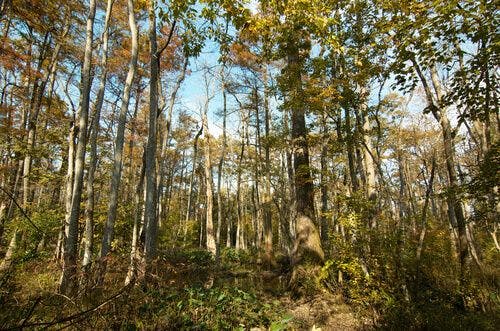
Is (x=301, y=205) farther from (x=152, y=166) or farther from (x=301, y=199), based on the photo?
(x=152, y=166)

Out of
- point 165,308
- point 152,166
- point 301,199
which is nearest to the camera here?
point 165,308

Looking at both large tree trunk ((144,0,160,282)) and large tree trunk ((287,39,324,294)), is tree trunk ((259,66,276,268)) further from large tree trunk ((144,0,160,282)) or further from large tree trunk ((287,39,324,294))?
large tree trunk ((144,0,160,282))

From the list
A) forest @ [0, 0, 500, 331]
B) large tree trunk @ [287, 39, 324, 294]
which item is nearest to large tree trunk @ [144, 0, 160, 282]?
forest @ [0, 0, 500, 331]

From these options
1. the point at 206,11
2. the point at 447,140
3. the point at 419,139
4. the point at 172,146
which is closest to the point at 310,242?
the point at 447,140

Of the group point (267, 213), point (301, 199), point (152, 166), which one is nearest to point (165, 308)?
point (152, 166)

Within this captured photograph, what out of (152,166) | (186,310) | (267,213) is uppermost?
(152,166)

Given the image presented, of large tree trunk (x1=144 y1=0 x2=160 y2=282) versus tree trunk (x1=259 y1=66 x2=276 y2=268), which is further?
tree trunk (x1=259 y1=66 x2=276 y2=268)

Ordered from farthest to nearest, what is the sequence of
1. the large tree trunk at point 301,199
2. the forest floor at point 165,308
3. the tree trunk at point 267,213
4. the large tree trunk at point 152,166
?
the tree trunk at point 267,213 < the large tree trunk at point 301,199 < the large tree trunk at point 152,166 < the forest floor at point 165,308

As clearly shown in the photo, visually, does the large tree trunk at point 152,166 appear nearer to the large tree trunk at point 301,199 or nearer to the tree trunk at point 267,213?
the large tree trunk at point 301,199

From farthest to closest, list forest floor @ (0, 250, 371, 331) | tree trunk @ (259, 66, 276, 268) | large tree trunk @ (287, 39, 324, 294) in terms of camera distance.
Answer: tree trunk @ (259, 66, 276, 268) < large tree trunk @ (287, 39, 324, 294) < forest floor @ (0, 250, 371, 331)

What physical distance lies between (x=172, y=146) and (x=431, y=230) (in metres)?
20.6

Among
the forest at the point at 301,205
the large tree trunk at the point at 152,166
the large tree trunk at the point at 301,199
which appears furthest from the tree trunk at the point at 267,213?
the large tree trunk at the point at 152,166

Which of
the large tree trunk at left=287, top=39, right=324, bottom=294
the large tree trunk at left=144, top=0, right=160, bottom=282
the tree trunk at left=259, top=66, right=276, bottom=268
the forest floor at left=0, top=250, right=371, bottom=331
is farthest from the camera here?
the tree trunk at left=259, top=66, right=276, bottom=268

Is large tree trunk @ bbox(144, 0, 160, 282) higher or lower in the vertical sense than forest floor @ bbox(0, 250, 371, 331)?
higher
